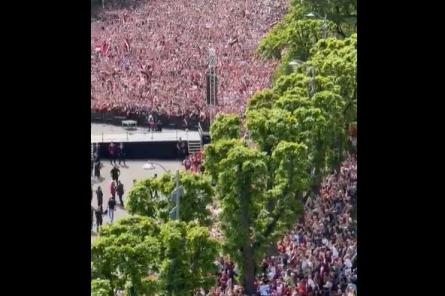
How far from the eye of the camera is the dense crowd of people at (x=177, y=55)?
4869 centimetres

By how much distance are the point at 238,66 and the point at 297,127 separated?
2521 cm

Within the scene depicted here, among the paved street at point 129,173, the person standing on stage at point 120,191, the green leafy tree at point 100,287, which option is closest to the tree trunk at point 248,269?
the green leafy tree at point 100,287

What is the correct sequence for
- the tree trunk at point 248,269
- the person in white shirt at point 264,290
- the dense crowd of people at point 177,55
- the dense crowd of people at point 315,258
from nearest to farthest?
the dense crowd of people at point 315,258 → the person in white shirt at point 264,290 → the tree trunk at point 248,269 → the dense crowd of people at point 177,55

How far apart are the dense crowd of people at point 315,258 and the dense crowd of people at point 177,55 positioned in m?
17.4

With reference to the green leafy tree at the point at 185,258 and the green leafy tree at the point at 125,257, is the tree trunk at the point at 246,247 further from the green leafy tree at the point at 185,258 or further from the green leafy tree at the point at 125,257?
the green leafy tree at the point at 125,257

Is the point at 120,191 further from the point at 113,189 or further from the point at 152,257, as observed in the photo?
the point at 152,257

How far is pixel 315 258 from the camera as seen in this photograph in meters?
23.7

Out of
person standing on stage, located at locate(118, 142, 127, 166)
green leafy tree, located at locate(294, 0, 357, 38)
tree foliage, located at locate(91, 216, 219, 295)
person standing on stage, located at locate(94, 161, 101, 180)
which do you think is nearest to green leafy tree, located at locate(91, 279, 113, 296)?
tree foliage, located at locate(91, 216, 219, 295)

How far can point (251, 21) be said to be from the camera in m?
64.9

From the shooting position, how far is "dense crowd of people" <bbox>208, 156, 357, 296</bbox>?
73.6 ft
